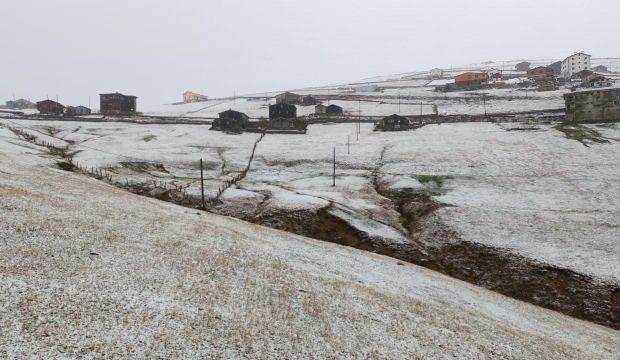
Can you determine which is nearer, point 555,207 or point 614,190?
point 555,207

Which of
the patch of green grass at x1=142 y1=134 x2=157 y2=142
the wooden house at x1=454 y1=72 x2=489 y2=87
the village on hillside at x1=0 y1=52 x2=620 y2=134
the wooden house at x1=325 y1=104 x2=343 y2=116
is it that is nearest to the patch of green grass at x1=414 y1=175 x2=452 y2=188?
the village on hillside at x1=0 y1=52 x2=620 y2=134

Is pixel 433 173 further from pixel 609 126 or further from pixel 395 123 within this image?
pixel 609 126

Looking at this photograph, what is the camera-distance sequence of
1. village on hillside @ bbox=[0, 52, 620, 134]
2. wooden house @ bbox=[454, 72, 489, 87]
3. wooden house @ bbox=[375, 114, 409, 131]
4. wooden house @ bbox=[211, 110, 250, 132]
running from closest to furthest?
1. village on hillside @ bbox=[0, 52, 620, 134]
2. wooden house @ bbox=[375, 114, 409, 131]
3. wooden house @ bbox=[211, 110, 250, 132]
4. wooden house @ bbox=[454, 72, 489, 87]

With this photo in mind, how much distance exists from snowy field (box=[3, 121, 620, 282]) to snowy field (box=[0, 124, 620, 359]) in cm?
1023

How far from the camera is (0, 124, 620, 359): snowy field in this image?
14.8m

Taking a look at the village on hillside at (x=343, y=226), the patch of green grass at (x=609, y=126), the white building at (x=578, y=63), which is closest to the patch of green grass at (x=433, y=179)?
the village on hillside at (x=343, y=226)

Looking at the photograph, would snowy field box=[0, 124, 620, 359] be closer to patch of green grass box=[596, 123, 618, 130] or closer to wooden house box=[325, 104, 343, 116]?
patch of green grass box=[596, 123, 618, 130]

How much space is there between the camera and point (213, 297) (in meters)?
18.9

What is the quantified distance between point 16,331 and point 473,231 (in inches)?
1528

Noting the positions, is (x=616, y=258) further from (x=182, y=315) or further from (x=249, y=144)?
(x=249, y=144)

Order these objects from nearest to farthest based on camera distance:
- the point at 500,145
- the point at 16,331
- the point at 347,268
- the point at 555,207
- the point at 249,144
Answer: the point at 16,331 → the point at 347,268 → the point at 555,207 → the point at 500,145 → the point at 249,144

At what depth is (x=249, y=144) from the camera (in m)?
86.1

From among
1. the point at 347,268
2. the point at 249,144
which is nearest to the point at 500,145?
the point at 249,144

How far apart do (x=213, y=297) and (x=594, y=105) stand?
341 ft
